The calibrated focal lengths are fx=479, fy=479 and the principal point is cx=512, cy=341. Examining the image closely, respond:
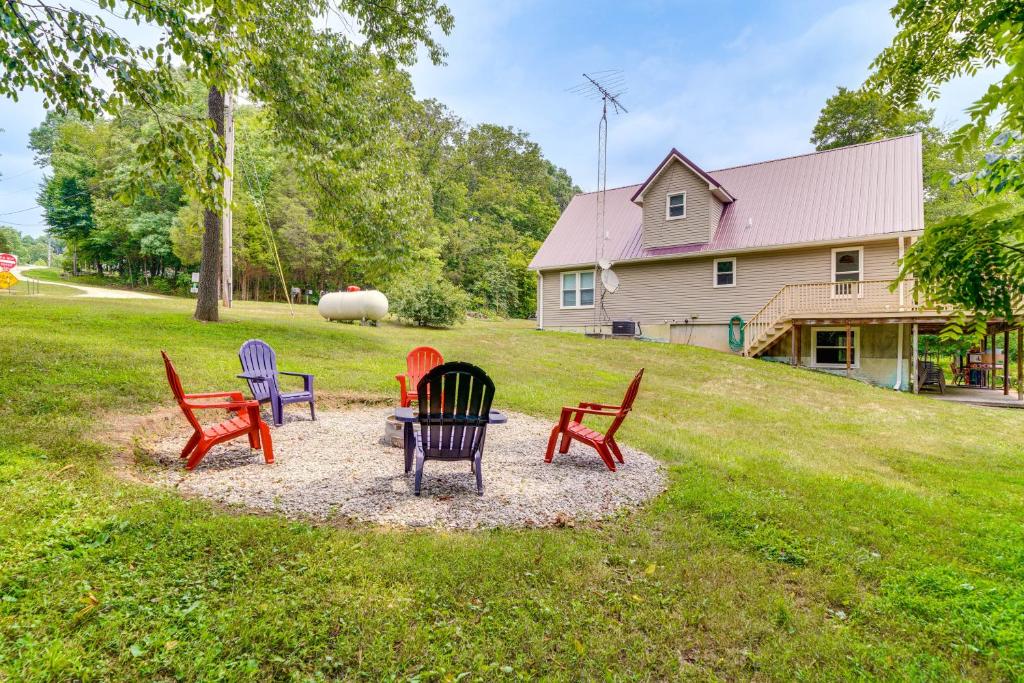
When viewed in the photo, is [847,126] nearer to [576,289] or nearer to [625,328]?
[576,289]

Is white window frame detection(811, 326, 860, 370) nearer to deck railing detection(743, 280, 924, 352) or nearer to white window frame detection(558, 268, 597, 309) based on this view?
deck railing detection(743, 280, 924, 352)

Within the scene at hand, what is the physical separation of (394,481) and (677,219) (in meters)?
15.4

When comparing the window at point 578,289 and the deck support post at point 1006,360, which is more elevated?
the window at point 578,289

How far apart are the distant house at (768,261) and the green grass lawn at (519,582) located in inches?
366

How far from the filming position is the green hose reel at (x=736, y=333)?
609 inches

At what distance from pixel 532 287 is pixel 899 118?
100ft

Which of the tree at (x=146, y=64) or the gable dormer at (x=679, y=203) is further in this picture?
the gable dormer at (x=679, y=203)

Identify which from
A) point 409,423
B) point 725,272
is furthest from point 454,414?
point 725,272

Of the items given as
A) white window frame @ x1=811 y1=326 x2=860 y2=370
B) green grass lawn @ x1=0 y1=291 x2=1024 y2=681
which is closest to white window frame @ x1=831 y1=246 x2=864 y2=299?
white window frame @ x1=811 y1=326 x2=860 y2=370

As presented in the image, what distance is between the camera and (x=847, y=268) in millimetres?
14320

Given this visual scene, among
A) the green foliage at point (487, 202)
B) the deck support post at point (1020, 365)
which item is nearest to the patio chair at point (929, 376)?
the deck support post at point (1020, 365)

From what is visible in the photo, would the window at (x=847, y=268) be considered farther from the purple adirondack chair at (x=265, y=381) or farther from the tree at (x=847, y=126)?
the tree at (x=847, y=126)

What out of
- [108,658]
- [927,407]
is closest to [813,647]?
[108,658]

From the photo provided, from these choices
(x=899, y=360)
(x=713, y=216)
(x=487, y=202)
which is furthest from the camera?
(x=487, y=202)
